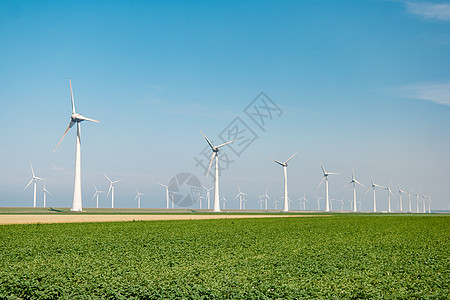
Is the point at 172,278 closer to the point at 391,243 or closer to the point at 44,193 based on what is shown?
the point at 391,243

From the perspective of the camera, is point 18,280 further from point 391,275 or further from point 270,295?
point 391,275

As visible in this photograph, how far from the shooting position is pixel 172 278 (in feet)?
53.8

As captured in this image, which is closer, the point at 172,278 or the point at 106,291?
the point at 106,291

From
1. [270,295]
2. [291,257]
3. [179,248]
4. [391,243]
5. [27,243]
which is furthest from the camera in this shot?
[391,243]

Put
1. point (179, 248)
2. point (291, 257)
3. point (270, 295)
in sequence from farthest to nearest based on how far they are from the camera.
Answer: point (179, 248)
point (291, 257)
point (270, 295)

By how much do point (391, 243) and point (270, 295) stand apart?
18944 mm

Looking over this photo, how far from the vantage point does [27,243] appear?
90.7 ft

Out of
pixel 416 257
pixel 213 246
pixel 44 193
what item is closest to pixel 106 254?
pixel 213 246

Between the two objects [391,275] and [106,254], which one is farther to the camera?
[106,254]

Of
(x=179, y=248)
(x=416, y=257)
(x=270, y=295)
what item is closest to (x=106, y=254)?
(x=179, y=248)

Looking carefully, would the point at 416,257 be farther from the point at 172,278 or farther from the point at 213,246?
the point at 172,278

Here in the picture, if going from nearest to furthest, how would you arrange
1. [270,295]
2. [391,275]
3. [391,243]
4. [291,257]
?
1. [270,295]
2. [391,275]
3. [291,257]
4. [391,243]

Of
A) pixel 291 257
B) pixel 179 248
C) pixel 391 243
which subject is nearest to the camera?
pixel 291 257

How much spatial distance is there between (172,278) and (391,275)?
920 cm
